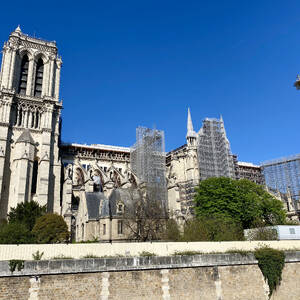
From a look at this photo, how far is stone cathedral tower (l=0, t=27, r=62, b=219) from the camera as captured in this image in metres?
40.7

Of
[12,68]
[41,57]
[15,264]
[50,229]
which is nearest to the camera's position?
[15,264]

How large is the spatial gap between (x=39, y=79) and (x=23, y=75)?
2414 millimetres

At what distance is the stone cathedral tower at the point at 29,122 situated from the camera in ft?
134

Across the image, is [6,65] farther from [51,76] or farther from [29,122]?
[29,122]

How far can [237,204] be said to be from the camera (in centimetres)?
3528

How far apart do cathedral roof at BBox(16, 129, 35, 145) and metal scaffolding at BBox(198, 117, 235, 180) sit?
2491 centimetres

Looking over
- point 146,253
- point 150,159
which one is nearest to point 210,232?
point 146,253

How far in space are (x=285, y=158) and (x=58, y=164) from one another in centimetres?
4078

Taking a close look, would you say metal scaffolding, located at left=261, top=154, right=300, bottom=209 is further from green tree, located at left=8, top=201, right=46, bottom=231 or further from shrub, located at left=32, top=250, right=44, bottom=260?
shrub, located at left=32, top=250, right=44, bottom=260

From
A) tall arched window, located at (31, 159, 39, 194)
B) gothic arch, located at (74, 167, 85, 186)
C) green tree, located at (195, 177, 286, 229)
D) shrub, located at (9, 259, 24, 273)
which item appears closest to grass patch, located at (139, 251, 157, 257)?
shrub, located at (9, 259, 24, 273)

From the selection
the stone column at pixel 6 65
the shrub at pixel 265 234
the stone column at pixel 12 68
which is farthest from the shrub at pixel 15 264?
the stone column at pixel 6 65

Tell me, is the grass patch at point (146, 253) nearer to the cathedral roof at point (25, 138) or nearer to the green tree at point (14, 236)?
the green tree at point (14, 236)

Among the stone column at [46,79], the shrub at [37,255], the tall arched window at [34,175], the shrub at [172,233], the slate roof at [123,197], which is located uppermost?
the stone column at [46,79]

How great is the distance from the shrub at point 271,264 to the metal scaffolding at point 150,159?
2529 centimetres
